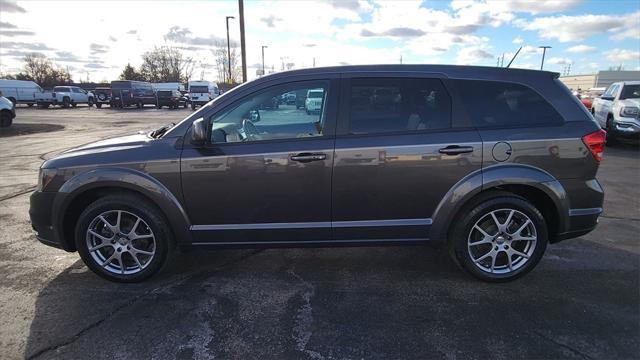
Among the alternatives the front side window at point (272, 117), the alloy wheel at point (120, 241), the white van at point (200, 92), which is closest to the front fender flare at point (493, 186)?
the front side window at point (272, 117)

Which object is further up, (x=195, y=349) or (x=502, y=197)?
(x=502, y=197)

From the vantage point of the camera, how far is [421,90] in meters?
3.61

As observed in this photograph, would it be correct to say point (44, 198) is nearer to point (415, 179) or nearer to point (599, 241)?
point (415, 179)

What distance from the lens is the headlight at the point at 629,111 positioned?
11039 mm

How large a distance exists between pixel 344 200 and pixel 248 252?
58.5 inches

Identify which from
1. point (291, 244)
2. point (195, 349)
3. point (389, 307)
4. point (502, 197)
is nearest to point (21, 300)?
point (195, 349)

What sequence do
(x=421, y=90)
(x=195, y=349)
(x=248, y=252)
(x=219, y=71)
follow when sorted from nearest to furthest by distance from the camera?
(x=195, y=349) → (x=421, y=90) → (x=248, y=252) → (x=219, y=71)

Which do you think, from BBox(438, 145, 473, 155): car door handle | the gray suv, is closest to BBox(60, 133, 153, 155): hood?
the gray suv

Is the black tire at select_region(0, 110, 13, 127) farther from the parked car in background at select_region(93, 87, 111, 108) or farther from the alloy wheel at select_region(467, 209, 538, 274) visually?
the parked car in background at select_region(93, 87, 111, 108)

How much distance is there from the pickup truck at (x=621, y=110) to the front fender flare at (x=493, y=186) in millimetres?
9837

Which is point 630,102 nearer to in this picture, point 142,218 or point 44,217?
point 142,218

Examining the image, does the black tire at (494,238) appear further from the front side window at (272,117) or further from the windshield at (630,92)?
the windshield at (630,92)

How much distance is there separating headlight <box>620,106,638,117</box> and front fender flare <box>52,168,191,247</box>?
1218 cm

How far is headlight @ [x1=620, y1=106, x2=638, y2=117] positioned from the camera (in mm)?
11039
